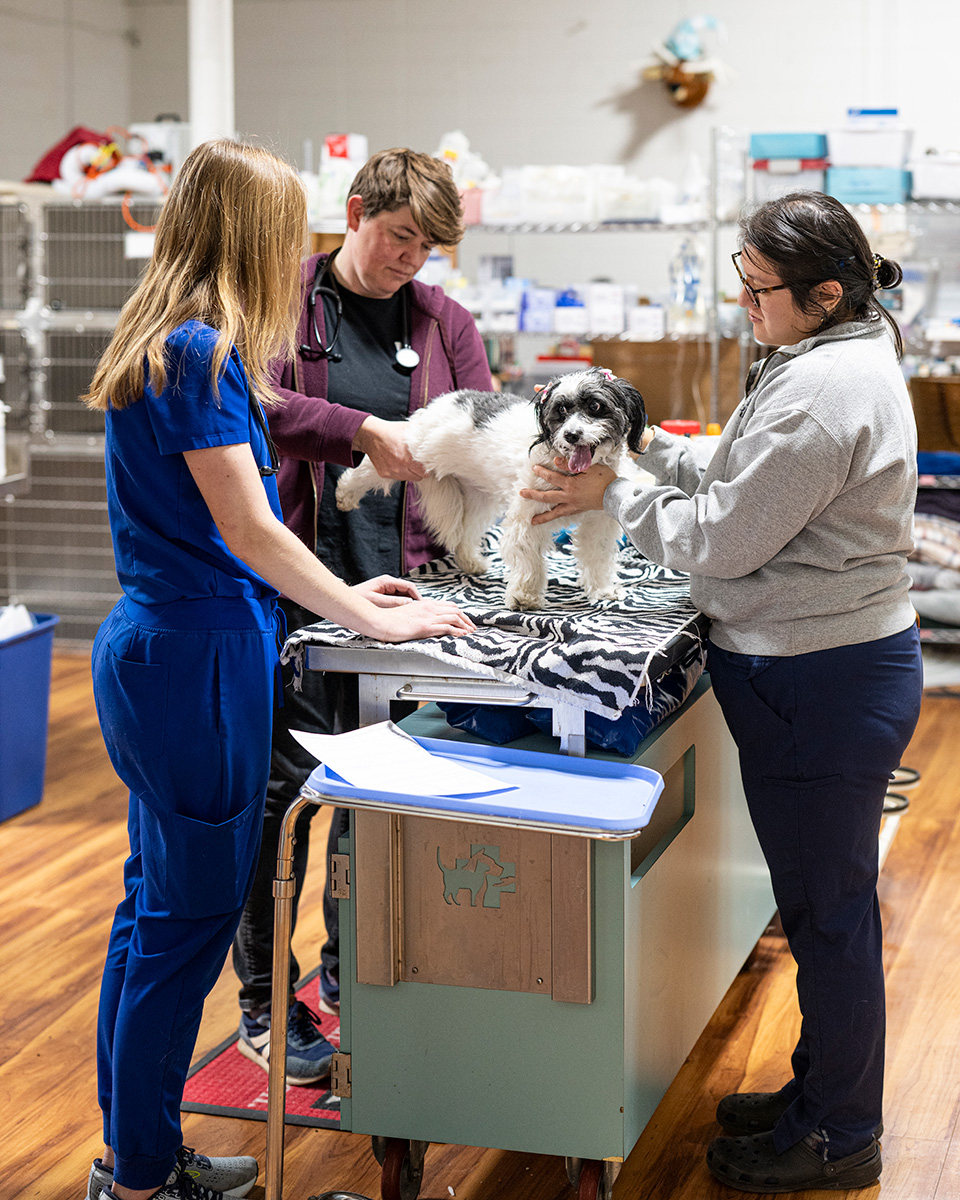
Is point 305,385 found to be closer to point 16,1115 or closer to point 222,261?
point 222,261

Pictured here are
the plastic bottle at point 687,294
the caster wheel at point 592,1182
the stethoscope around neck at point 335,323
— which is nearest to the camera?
the caster wheel at point 592,1182

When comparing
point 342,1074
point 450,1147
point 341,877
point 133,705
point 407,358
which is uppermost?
point 407,358

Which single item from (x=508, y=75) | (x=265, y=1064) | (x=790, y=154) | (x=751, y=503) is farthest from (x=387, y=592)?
(x=508, y=75)

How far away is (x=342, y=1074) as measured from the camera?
1724 mm

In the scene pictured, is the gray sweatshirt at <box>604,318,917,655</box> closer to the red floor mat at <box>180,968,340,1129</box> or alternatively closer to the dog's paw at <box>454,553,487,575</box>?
the dog's paw at <box>454,553,487,575</box>

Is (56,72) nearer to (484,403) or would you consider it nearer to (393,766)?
(484,403)

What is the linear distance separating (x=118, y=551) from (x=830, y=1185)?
136 cm

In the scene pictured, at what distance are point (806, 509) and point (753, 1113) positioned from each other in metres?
1.03

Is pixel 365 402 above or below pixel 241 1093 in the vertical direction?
above

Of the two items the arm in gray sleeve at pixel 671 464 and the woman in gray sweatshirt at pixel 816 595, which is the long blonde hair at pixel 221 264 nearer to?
the woman in gray sweatshirt at pixel 816 595

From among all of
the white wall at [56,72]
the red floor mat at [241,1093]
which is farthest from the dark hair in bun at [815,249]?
the white wall at [56,72]

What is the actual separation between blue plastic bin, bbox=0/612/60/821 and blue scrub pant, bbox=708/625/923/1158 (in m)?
2.24

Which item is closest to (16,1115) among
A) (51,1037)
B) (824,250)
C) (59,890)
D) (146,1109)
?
(51,1037)

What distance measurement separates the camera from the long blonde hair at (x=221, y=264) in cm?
151
